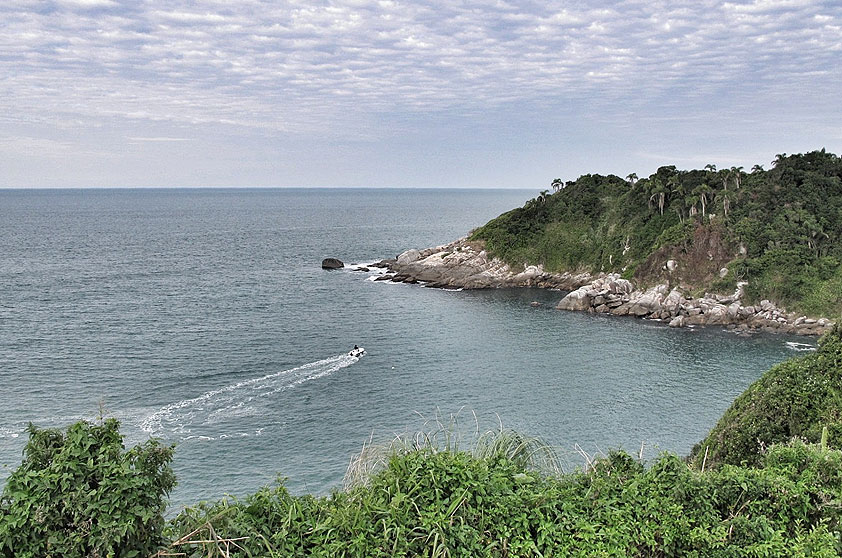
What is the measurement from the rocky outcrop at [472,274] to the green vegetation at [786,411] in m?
52.2

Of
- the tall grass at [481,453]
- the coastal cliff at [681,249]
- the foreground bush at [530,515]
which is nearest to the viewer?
the foreground bush at [530,515]

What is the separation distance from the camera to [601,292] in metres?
67.6

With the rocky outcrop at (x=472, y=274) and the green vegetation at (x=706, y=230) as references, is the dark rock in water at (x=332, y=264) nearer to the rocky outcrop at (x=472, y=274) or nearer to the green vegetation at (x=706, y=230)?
the rocky outcrop at (x=472, y=274)

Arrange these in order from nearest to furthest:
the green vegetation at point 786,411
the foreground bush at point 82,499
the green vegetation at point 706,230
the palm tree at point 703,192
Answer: the foreground bush at point 82,499 → the green vegetation at point 786,411 → the green vegetation at point 706,230 → the palm tree at point 703,192

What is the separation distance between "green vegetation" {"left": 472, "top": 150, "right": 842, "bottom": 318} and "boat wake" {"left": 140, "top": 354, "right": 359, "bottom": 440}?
42.3 metres

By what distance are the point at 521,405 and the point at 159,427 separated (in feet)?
68.8

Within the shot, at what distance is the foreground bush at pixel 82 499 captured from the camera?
822cm

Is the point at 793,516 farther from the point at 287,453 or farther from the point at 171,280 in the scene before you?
the point at 171,280

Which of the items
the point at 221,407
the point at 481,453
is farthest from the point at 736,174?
the point at 481,453

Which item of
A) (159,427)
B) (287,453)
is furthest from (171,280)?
(287,453)

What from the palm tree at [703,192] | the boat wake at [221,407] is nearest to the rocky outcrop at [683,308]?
the palm tree at [703,192]

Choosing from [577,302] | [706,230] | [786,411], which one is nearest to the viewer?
[786,411]

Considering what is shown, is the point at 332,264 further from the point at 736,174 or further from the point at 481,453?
the point at 481,453

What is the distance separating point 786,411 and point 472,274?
60.2 meters
